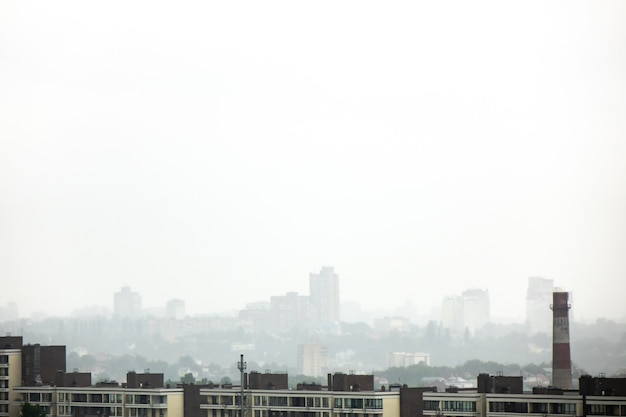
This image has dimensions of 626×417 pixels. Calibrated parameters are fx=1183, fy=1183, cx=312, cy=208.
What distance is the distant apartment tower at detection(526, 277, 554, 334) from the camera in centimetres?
15688

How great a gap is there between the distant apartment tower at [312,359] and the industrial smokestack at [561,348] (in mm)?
117910

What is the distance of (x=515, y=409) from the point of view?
36.3 metres

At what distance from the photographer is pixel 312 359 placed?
17700 centimetres

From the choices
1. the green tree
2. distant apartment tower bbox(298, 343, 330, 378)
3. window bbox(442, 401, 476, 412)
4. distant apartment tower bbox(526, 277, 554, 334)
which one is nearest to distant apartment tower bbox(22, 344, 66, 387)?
the green tree

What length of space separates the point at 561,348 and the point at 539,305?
10656 centimetres

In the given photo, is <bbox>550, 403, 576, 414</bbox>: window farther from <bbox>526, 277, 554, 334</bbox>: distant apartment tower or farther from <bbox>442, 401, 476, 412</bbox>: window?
<bbox>526, 277, 554, 334</bbox>: distant apartment tower

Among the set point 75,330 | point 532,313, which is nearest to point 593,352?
point 532,313

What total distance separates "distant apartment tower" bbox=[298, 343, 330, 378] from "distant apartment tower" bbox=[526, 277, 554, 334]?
106 feet

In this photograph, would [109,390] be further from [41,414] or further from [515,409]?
[515,409]

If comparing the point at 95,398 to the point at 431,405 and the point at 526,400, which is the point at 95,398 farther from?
the point at 526,400

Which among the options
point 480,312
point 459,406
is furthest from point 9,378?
point 480,312

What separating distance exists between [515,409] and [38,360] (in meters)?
21.0

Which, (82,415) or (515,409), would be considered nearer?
(515,409)

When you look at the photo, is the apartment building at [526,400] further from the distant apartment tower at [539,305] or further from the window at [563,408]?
the distant apartment tower at [539,305]
